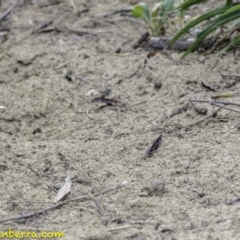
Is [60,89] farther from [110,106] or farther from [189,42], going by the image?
[189,42]

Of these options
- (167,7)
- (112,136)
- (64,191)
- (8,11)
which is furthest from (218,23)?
(8,11)

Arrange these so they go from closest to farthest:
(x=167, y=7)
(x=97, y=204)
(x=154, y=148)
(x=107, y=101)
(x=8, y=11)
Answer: (x=97, y=204) → (x=154, y=148) → (x=107, y=101) → (x=167, y=7) → (x=8, y=11)

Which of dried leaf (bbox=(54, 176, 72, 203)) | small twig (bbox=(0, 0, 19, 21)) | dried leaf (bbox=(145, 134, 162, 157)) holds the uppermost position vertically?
dried leaf (bbox=(54, 176, 72, 203))

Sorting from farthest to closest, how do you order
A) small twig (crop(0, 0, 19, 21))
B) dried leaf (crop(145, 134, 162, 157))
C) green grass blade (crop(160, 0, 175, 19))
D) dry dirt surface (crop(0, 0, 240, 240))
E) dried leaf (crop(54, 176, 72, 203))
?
1. small twig (crop(0, 0, 19, 21))
2. green grass blade (crop(160, 0, 175, 19))
3. dried leaf (crop(145, 134, 162, 157))
4. dried leaf (crop(54, 176, 72, 203))
5. dry dirt surface (crop(0, 0, 240, 240))

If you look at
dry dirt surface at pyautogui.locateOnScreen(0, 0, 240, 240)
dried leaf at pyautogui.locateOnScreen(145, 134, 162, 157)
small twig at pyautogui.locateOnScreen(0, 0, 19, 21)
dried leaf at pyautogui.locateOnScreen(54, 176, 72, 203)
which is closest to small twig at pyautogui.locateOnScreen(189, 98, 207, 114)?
dry dirt surface at pyautogui.locateOnScreen(0, 0, 240, 240)

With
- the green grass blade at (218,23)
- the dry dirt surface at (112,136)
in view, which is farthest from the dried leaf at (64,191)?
the green grass blade at (218,23)

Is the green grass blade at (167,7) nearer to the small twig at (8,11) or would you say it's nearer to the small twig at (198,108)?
the small twig at (198,108)

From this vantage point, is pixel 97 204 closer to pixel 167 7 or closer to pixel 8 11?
pixel 167 7

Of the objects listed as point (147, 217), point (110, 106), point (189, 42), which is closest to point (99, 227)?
point (147, 217)

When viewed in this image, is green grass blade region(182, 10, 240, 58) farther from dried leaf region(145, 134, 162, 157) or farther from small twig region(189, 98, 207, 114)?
dried leaf region(145, 134, 162, 157)
